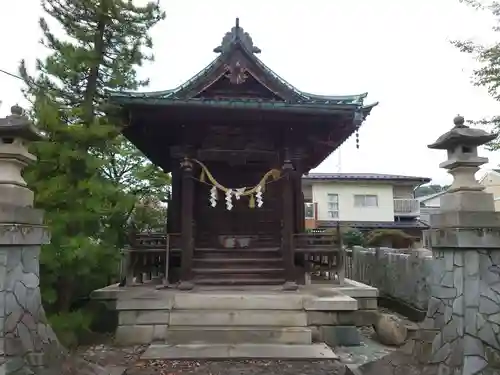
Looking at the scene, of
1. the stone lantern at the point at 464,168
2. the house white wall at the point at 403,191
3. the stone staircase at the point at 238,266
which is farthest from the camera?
the house white wall at the point at 403,191

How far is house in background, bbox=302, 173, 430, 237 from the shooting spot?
3266cm

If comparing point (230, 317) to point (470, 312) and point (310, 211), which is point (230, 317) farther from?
point (310, 211)

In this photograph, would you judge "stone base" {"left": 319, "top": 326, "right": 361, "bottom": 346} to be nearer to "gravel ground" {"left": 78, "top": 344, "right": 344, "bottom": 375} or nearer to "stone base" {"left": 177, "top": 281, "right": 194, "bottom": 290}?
"gravel ground" {"left": 78, "top": 344, "right": 344, "bottom": 375}

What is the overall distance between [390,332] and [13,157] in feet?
21.8

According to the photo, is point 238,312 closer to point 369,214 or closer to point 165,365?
point 165,365

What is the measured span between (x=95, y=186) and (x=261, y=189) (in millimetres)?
3999

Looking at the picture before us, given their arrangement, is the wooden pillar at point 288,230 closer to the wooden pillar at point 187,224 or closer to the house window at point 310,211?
the wooden pillar at point 187,224

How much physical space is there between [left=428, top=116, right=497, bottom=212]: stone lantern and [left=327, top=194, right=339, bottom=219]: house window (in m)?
28.1

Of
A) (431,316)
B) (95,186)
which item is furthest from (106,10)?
(431,316)

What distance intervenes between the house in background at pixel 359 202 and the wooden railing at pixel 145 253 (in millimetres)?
23295

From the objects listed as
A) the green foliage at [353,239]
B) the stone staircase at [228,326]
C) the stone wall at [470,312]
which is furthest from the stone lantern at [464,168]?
the green foliage at [353,239]

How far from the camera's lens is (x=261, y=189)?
31.7ft

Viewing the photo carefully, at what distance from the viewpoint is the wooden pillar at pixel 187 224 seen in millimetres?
9078

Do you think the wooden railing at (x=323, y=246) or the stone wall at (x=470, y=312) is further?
the wooden railing at (x=323, y=246)
